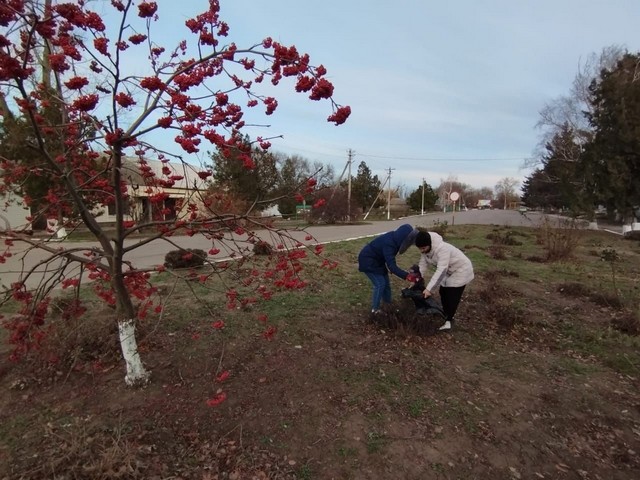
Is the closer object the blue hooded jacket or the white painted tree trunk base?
the white painted tree trunk base

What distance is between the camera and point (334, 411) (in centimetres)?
333

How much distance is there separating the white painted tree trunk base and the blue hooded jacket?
2.87m

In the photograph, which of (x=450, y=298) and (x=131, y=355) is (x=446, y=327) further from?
(x=131, y=355)

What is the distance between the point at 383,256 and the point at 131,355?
319 centimetres

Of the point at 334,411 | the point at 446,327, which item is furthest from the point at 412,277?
the point at 334,411

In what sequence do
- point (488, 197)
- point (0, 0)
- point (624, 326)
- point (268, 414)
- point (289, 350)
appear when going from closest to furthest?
point (0, 0) → point (268, 414) → point (289, 350) → point (624, 326) → point (488, 197)

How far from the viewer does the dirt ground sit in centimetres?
274

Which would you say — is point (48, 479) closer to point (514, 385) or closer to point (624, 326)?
point (514, 385)

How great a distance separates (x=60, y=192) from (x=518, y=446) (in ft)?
13.4

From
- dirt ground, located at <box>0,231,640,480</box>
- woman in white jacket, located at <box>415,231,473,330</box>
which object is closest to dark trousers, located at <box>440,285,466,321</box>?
woman in white jacket, located at <box>415,231,473,330</box>

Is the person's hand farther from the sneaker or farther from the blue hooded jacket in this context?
the sneaker

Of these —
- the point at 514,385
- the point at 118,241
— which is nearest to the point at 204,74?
the point at 118,241

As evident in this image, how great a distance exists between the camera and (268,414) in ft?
10.7

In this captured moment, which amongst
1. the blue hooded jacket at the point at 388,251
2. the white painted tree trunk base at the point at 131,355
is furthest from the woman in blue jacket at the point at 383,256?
the white painted tree trunk base at the point at 131,355
